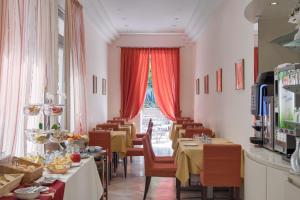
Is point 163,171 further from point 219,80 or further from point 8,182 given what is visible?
point 8,182

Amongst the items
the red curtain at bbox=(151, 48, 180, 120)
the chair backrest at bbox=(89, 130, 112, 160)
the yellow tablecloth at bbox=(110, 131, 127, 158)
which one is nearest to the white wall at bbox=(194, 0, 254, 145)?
the yellow tablecloth at bbox=(110, 131, 127, 158)

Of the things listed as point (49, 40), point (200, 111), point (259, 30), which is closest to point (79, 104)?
point (49, 40)

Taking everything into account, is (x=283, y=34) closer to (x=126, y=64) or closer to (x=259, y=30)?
(x=259, y=30)

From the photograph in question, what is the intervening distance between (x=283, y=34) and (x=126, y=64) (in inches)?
319

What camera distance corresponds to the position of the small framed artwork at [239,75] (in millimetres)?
5348

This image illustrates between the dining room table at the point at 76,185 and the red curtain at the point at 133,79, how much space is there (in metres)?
7.26

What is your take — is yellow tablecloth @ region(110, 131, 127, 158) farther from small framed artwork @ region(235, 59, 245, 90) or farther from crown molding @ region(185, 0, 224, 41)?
crown molding @ region(185, 0, 224, 41)

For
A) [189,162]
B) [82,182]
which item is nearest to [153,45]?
[189,162]

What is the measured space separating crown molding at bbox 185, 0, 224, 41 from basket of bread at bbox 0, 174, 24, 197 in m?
5.57

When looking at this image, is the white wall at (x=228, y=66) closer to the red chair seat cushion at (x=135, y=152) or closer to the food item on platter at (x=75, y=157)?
the red chair seat cushion at (x=135, y=152)

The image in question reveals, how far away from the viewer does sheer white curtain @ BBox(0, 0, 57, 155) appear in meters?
3.61

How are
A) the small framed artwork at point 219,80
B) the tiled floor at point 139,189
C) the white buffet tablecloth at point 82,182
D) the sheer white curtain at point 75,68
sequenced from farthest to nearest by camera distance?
1. the small framed artwork at point 219,80
2. the sheer white curtain at point 75,68
3. the tiled floor at point 139,189
4. the white buffet tablecloth at point 82,182

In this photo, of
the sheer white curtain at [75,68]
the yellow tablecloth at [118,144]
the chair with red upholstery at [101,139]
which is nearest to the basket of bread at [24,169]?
the sheer white curtain at [75,68]

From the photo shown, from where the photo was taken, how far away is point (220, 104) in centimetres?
720
